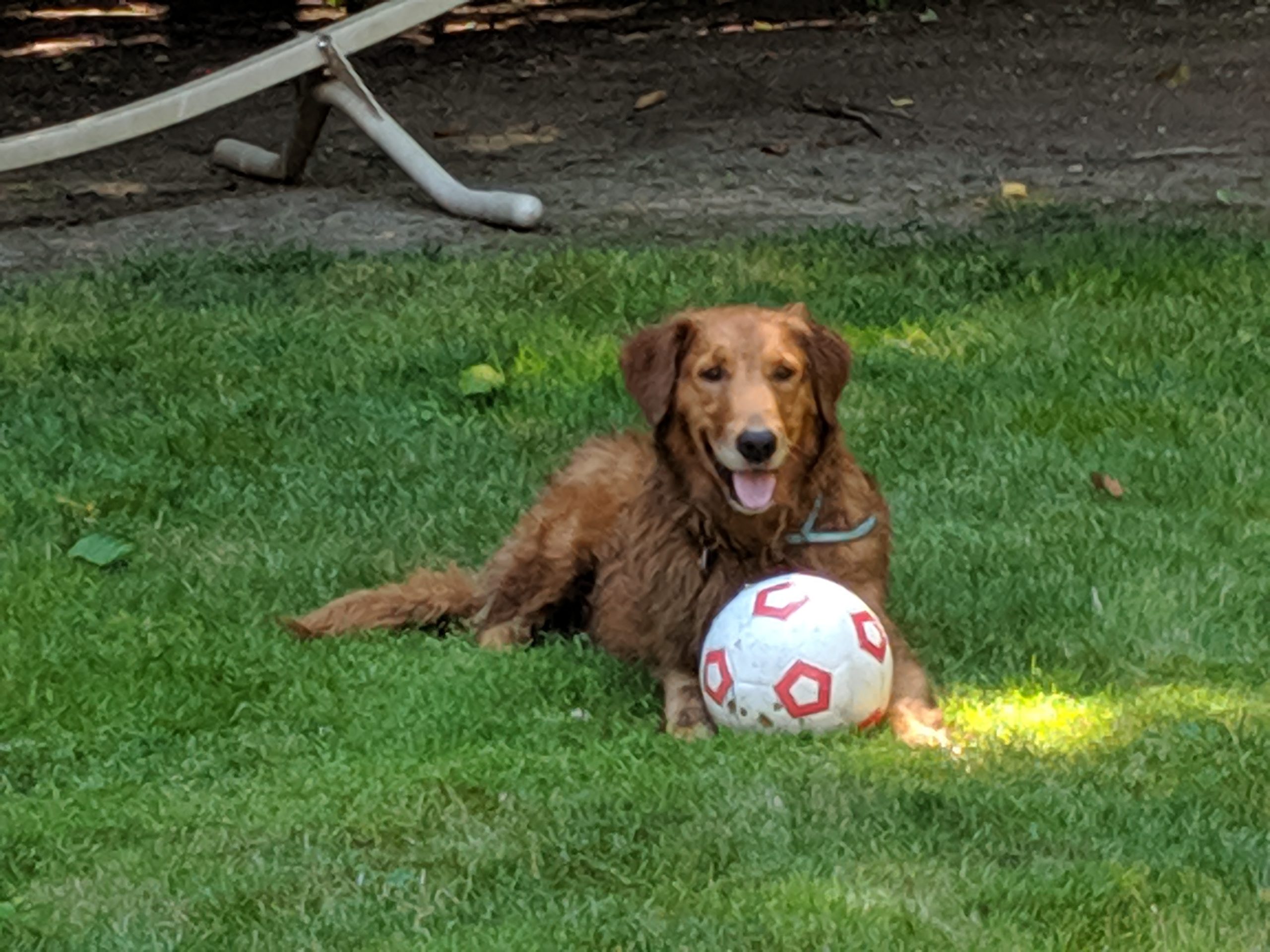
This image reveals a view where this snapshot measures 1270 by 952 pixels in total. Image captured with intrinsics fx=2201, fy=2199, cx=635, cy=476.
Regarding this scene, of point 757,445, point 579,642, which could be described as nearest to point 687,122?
point 579,642

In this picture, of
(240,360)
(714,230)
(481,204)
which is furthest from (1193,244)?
(240,360)

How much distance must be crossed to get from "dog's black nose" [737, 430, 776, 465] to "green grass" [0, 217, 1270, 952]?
2.36 ft

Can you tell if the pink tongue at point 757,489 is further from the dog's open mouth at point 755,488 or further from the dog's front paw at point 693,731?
the dog's front paw at point 693,731

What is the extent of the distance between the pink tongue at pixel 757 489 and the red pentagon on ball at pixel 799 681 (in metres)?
0.52

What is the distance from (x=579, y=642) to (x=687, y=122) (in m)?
7.97

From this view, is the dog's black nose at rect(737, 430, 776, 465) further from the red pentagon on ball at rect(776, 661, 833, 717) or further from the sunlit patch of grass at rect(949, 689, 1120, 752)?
the sunlit patch of grass at rect(949, 689, 1120, 752)

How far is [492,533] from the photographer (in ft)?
23.7

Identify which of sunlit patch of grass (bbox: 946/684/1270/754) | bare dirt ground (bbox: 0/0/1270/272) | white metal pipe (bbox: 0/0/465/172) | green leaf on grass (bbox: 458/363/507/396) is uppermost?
sunlit patch of grass (bbox: 946/684/1270/754)

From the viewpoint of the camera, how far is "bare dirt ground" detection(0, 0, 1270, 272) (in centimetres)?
1168

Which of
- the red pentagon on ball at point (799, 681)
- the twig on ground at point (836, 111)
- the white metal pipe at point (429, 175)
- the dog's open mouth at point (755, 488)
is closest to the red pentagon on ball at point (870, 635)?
the red pentagon on ball at point (799, 681)

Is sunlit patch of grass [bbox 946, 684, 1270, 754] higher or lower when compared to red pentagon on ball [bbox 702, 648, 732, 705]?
lower

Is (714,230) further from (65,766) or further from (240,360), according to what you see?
(65,766)

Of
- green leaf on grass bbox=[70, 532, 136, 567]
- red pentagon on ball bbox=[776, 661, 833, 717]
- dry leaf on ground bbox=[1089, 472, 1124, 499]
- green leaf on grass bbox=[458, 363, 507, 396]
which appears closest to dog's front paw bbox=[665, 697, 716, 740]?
red pentagon on ball bbox=[776, 661, 833, 717]

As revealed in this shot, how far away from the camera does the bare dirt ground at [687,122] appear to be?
11680 millimetres
